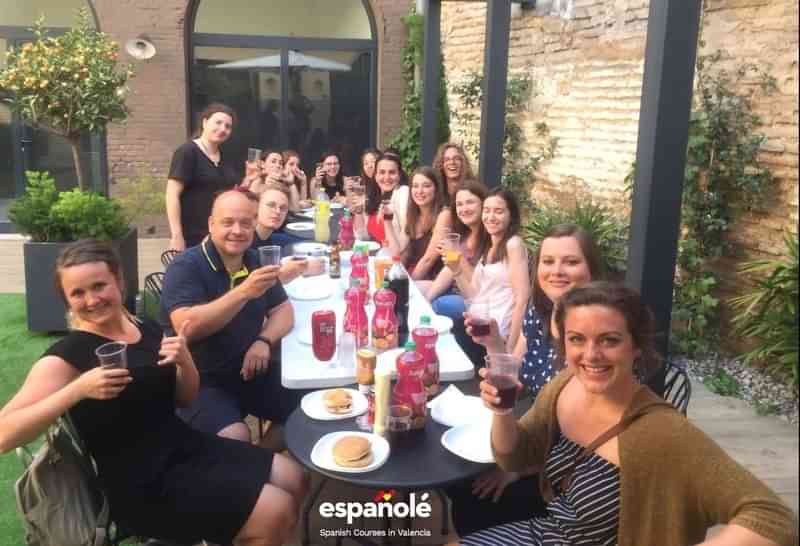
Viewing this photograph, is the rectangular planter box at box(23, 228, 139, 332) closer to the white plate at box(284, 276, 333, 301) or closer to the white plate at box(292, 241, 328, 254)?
the white plate at box(292, 241, 328, 254)

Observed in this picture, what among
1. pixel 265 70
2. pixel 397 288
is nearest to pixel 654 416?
pixel 397 288

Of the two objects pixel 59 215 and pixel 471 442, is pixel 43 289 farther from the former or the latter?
pixel 471 442

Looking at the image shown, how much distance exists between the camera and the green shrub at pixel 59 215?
4.86 m

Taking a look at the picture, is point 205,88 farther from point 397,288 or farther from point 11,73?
point 397,288

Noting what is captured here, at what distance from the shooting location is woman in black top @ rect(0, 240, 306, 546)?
199cm

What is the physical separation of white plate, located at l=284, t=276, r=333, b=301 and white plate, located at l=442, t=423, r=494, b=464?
1474 millimetres

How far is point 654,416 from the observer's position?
1644 millimetres

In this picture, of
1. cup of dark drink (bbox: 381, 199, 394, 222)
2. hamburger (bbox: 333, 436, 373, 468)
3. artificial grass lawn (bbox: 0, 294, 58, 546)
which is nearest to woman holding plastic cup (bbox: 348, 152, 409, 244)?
cup of dark drink (bbox: 381, 199, 394, 222)

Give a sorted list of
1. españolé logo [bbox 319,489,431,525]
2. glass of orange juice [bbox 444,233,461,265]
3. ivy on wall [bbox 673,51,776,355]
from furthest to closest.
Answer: ivy on wall [bbox 673,51,776,355], glass of orange juice [bbox 444,233,461,265], españolé logo [bbox 319,489,431,525]

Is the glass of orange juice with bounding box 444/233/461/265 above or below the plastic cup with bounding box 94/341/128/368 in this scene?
above

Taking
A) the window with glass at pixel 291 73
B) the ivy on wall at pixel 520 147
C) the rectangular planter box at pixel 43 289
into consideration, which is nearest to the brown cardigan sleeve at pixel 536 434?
the rectangular planter box at pixel 43 289

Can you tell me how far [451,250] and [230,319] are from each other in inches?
46.1

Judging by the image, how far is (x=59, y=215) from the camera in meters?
4.84

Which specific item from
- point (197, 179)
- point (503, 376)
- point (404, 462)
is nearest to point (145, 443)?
point (404, 462)
